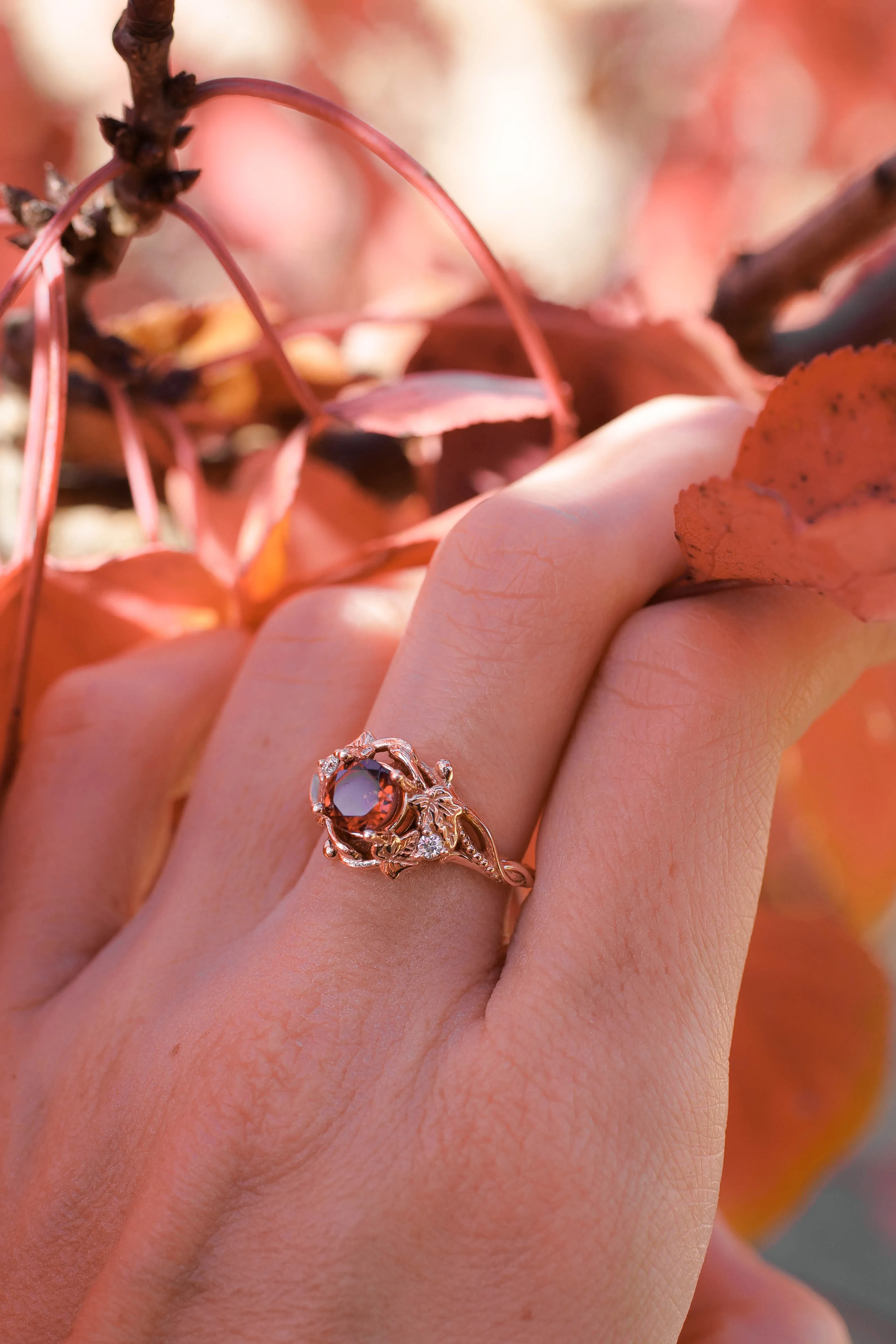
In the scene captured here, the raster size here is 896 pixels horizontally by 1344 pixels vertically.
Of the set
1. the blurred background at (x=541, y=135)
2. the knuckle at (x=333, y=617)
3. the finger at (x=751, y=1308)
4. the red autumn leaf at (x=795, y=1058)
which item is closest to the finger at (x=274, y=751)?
the knuckle at (x=333, y=617)

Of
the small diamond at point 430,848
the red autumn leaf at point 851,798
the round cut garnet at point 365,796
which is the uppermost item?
the round cut garnet at point 365,796

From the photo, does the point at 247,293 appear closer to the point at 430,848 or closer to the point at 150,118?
the point at 150,118

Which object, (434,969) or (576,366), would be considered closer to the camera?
(434,969)

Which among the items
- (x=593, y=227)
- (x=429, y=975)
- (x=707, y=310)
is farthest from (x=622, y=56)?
(x=429, y=975)

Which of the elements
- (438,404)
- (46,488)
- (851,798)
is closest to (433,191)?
(438,404)

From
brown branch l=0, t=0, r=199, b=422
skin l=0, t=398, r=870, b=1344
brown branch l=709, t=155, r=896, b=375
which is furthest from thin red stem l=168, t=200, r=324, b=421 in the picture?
brown branch l=709, t=155, r=896, b=375

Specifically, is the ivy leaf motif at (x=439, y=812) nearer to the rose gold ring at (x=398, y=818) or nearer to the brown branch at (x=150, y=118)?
the rose gold ring at (x=398, y=818)

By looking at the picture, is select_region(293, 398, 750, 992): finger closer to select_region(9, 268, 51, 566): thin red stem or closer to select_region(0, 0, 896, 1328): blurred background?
select_region(9, 268, 51, 566): thin red stem
